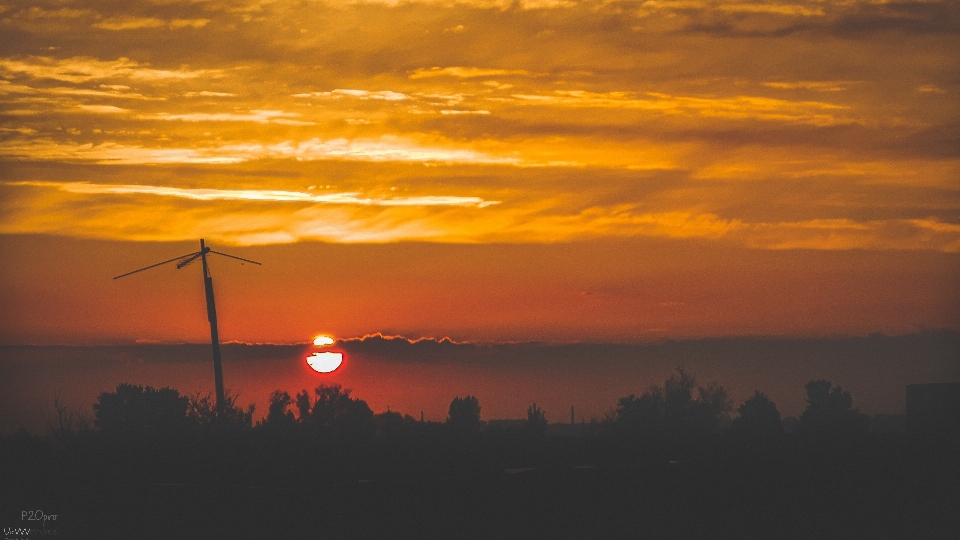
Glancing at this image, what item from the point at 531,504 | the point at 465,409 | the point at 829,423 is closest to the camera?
the point at 531,504

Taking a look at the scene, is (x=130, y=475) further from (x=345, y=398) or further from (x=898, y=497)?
(x=345, y=398)

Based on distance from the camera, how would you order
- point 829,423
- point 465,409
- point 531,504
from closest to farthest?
point 531,504 < point 829,423 < point 465,409

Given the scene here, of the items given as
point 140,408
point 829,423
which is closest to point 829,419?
point 829,423

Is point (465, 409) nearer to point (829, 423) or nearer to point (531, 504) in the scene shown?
point (829, 423)

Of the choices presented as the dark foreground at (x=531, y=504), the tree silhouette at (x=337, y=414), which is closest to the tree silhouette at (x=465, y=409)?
the tree silhouette at (x=337, y=414)

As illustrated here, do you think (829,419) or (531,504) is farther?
(829,419)

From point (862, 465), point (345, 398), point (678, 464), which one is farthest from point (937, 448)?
point (345, 398)

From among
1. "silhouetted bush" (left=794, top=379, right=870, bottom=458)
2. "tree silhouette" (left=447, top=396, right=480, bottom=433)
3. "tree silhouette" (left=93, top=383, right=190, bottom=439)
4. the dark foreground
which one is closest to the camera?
the dark foreground

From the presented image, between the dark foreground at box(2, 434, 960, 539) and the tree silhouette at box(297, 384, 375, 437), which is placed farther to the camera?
the tree silhouette at box(297, 384, 375, 437)

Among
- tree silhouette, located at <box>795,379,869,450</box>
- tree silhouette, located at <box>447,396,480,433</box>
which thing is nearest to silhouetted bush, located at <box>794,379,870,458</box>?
tree silhouette, located at <box>795,379,869,450</box>

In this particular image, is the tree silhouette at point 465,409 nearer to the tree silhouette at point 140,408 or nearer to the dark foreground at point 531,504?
the tree silhouette at point 140,408

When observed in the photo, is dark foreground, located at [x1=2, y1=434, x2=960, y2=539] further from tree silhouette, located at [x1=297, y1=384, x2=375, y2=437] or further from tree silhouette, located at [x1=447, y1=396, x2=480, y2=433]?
tree silhouette, located at [x1=447, y1=396, x2=480, y2=433]

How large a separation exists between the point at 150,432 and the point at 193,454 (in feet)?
40.1

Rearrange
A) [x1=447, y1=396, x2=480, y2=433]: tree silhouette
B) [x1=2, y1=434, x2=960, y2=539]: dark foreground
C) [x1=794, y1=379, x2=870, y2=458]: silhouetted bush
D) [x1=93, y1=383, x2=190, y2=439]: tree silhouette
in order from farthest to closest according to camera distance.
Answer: [x1=447, y1=396, x2=480, y2=433]: tree silhouette, [x1=93, y1=383, x2=190, y2=439]: tree silhouette, [x1=794, y1=379, x2=870, y2=458]: silhouetted bush, [x1=2, y1=434, x2=960, y2=539]: dark foreground
